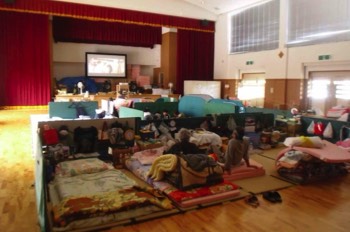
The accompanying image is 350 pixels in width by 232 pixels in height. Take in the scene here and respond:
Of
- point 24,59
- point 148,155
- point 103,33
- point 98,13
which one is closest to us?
point 148,155

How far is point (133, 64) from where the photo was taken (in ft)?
43.3

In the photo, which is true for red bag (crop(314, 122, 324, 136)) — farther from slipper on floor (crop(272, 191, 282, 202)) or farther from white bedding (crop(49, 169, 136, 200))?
white bedding (crop(49, 169, 136, 200))

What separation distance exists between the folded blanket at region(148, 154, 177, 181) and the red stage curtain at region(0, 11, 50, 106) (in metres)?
8.32

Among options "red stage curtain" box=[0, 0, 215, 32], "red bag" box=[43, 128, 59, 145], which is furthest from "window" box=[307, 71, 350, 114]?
"red bag" box=[43, 128, 59, 145]

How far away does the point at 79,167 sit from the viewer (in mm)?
3621

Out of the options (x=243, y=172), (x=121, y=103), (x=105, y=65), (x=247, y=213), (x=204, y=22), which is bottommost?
(x=247, y=213)

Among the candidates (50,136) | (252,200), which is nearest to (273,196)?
(252,200)

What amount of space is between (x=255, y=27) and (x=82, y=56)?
6681 mm

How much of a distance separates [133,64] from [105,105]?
5948 millimetres

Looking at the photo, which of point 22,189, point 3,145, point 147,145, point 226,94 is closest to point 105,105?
point 3,145

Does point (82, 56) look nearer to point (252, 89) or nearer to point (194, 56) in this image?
point (194, 56)

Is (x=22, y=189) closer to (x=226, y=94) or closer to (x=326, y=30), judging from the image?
(x=326, y=30)

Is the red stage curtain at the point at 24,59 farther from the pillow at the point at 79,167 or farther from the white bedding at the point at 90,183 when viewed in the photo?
the white bedding at the point at 90,183

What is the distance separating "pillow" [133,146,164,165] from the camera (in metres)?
3.99
